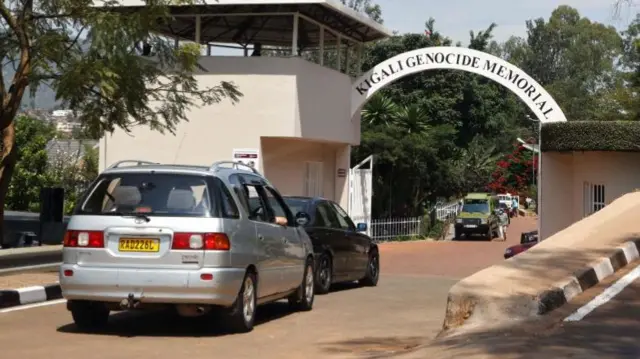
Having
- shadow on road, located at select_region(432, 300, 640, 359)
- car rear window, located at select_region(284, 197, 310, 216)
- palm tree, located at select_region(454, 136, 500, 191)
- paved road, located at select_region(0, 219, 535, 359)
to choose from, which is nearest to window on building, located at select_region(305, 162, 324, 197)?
car rear window, located at select_region(284, 197, 310, 216)

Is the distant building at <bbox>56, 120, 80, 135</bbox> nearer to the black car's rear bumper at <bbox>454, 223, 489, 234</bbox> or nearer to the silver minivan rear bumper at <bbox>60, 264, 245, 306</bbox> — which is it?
the silver minivan rear bumper at <bbox>60, 264, 245, 306</bbox>

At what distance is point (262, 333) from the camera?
31.7 feet

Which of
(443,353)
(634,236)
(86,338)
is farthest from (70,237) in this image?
(634,236)

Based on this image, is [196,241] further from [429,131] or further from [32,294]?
[429,131]

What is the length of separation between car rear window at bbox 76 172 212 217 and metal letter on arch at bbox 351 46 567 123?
56.5ft

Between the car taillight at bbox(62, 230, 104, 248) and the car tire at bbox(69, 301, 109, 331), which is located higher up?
the car taillight at bbox(62, 230, 104, 248)

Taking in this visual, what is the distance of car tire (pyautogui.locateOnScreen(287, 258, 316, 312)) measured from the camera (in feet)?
38.3

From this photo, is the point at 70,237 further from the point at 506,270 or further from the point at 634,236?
the point at 634,236

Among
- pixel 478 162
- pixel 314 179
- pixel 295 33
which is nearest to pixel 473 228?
pixel 478 162

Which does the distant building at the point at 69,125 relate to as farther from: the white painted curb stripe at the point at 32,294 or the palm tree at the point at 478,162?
the palm tree at the point at 478,162

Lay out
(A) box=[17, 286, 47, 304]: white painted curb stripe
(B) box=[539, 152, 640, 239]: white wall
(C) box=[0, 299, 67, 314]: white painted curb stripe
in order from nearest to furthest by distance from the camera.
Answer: (C) box=[0, 299, 67, 314]: white painted curb stripe → (A) box=[17, 286, 47, 304]: white painted curb stripe → (B) box=[539, 152, 640, 239]: white wall

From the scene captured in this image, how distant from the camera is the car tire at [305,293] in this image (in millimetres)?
11672

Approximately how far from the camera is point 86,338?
29.8ft

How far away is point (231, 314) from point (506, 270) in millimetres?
3058
